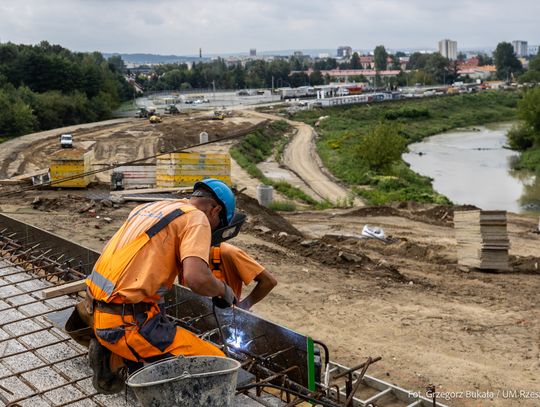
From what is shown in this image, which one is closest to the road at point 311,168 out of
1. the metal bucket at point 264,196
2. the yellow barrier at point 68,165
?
the metal bucket at point 264,196

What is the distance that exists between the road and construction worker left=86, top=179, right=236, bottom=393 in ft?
72.7

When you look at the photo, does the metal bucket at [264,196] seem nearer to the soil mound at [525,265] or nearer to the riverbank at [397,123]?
the riverbank at [397,123]

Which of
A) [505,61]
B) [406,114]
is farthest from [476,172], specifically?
[505,61]

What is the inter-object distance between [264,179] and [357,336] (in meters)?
21.1

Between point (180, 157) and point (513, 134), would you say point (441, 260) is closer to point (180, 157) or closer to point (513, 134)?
point (180, 157)

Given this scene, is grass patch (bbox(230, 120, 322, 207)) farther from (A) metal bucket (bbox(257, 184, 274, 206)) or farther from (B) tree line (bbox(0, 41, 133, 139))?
(B) tree line (bbox(0, 41, 133, 139))

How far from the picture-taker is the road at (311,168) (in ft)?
96.0

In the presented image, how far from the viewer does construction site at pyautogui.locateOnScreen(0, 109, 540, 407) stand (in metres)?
5.14

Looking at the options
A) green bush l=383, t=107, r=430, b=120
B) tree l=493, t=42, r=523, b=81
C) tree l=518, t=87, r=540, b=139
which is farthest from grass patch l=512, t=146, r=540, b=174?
tree l=493, t=42, r=523, b=81

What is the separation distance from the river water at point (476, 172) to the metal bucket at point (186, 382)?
27.4 metres

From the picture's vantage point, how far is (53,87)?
212ft

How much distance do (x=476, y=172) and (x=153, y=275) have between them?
39.6m

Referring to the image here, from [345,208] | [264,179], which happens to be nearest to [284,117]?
[264,179]

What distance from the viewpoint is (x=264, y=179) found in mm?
30641
